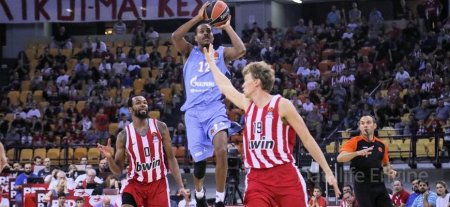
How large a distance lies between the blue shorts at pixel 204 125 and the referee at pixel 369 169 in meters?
1.78

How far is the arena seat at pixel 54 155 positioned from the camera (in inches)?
973

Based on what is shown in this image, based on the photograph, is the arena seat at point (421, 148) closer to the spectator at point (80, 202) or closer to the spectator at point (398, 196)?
the spectator at point (398, 196)

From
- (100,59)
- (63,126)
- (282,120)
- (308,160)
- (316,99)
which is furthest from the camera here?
(100,59)

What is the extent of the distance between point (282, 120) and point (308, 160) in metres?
13.3

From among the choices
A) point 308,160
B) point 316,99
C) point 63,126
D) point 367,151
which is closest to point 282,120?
point 367,151

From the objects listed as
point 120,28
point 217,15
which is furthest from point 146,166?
point 120,28

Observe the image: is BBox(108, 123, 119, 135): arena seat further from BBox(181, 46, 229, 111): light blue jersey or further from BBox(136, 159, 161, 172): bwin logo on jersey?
BBox(136, 159, 161, 172): bwin logo on jersey

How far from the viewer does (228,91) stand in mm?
8062

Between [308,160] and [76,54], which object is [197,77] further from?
[76,54]

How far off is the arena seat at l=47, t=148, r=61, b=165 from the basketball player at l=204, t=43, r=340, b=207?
17464 millimetres

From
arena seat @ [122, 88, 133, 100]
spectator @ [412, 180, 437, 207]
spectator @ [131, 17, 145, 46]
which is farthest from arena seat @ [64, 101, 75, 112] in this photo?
spectator @ [412, 180, 437, 207]

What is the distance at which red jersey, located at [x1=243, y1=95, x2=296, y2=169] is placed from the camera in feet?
25.3

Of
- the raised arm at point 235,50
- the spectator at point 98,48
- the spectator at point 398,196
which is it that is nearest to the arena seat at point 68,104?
the spectator at point 98,48

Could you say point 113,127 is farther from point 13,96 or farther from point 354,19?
point 354,19
